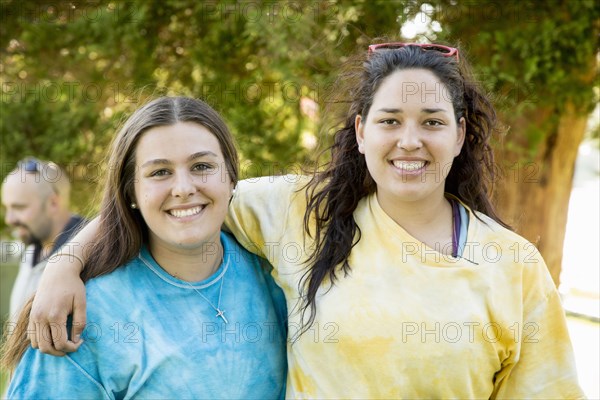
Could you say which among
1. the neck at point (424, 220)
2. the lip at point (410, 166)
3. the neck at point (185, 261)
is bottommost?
the neck at point (185, 261)

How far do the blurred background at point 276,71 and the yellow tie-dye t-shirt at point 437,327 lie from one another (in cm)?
159

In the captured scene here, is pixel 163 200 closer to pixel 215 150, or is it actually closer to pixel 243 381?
pixel 215 150

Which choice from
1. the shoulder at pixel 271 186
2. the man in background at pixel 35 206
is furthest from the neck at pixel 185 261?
the man in background at pixel 35 206

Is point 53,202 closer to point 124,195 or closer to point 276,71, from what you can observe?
point 276,71

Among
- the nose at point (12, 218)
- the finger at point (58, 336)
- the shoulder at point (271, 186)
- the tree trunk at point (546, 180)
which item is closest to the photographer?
the finger at point (58, 336)

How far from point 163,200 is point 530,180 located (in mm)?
3259

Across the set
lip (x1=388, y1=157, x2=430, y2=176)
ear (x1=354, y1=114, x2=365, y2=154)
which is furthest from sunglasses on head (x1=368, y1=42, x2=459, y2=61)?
lip (x1=388, y1=157, x2=430, y2=176)

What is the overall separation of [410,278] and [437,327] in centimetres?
17

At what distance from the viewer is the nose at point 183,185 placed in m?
2.04

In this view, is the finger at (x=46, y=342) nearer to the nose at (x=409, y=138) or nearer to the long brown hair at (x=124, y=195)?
the long brown hair at (x=124, y=195)

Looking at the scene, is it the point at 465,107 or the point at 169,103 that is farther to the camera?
the point at 465,107

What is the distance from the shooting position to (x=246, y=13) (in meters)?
4.64

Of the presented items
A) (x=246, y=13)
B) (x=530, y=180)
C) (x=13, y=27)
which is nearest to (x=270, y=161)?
(x=246, y=13)

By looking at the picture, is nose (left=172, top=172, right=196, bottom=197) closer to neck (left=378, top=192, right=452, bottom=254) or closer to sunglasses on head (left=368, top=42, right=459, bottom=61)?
neck (left=378, top=192, right=452, bottom=254)
